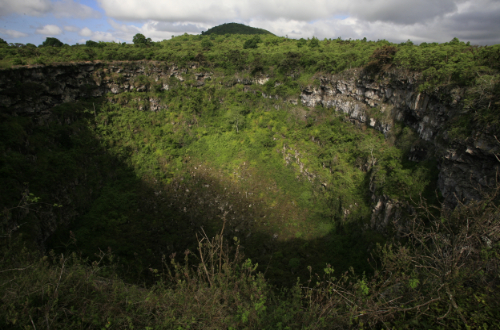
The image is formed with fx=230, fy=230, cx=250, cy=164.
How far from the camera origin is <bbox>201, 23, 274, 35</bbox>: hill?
7612 centimetres

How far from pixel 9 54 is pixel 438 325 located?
39823 mm

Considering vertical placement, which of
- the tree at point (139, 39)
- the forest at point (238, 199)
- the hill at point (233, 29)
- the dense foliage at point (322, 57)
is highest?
the hill at point (233, 29)

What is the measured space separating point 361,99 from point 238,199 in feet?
56.9

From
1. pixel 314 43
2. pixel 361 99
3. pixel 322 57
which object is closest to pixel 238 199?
pixel 361 99

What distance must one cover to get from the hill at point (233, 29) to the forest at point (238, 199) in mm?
46602

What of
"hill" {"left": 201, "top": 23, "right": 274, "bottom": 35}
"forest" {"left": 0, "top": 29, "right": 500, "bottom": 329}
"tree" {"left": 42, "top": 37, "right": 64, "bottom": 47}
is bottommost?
"forest" {"left": 0, "top": 29, "right": 500, "bottom": 329}

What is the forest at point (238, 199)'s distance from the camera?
194 inches

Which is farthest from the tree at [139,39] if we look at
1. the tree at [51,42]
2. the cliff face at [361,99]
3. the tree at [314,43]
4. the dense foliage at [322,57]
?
the tree at [314,43]

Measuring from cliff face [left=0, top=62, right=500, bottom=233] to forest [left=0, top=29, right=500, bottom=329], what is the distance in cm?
31

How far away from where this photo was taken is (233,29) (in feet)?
256

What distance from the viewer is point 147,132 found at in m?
28.9

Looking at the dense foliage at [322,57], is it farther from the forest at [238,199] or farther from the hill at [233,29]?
the hill at [233,29]

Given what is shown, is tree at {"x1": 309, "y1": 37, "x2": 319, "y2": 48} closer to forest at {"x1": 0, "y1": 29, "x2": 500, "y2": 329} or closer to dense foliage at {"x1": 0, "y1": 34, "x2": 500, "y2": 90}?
dense foliage at {"x1": 0, "y1": 34, "x2": 500, "y2": 90}

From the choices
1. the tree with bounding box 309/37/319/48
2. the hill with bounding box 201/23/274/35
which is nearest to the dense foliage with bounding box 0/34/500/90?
the tree with bounding box 309/37/319/48
